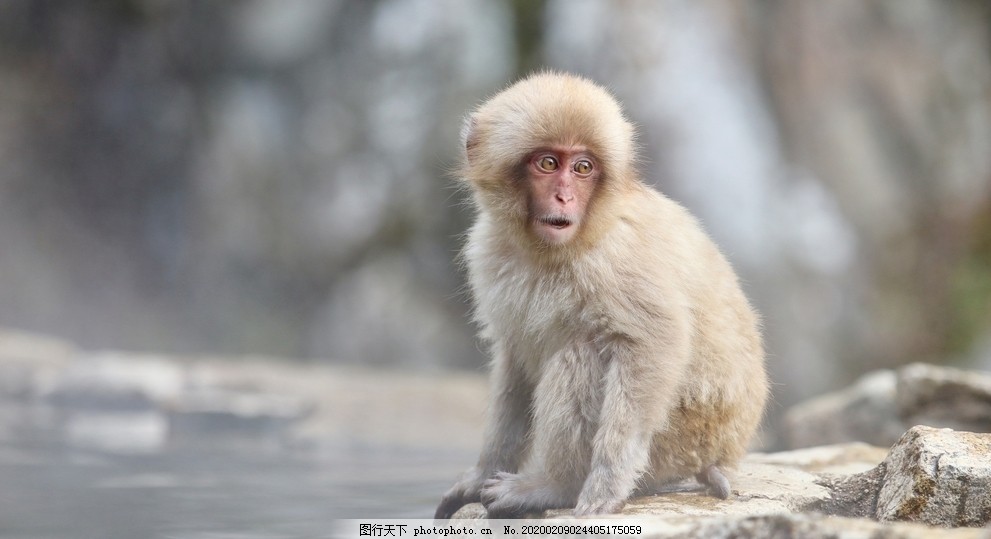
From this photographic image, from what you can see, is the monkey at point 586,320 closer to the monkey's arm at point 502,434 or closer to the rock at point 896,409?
the monkey's arm at point 502,434

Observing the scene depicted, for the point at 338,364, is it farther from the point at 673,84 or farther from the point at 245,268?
the point at 673,84

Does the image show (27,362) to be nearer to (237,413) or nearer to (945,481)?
(237,413)

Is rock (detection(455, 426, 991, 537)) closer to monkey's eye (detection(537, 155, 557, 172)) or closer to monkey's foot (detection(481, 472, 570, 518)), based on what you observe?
monkey's foot (detection(481, 472, 570, 518))

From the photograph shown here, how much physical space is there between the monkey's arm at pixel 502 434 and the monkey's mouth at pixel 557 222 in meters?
0.64

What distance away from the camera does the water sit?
4098 millimetres

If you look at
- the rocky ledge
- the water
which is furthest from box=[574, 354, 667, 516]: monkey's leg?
the water

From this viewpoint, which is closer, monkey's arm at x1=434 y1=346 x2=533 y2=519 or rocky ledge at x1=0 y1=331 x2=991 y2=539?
rocky ledge at x1=0 y1=331 x2=991 y2=539

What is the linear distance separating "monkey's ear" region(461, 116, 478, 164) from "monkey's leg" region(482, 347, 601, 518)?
85 cm

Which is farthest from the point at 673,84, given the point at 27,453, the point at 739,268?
the point at 27,453

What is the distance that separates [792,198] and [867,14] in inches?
96.7

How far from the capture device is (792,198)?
10031mm

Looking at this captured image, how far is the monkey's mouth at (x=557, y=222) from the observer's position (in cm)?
332

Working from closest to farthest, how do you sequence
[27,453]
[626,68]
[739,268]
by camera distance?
1. [27,453]
2. [739,268]
3. [626,68]

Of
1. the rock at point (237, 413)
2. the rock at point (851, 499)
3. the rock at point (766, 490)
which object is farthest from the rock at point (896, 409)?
the rock at point (237, 413)
